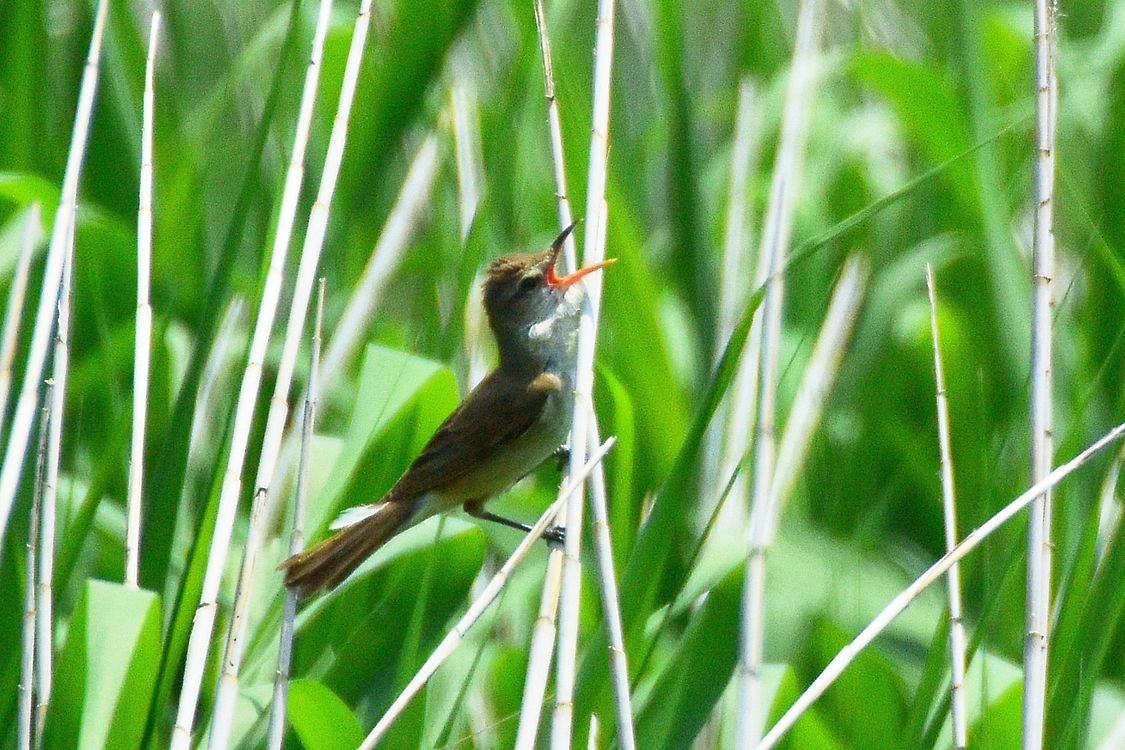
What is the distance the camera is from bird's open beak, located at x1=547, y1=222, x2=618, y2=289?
2066 millimetres

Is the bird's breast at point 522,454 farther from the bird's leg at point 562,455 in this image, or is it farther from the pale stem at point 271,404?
the pale stem at point 271,404

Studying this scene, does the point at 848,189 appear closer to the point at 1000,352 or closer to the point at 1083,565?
the point at 1000,352

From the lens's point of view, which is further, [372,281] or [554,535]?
[372,281]

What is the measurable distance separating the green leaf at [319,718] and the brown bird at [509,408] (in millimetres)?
641

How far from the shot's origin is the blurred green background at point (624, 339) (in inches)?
83.4

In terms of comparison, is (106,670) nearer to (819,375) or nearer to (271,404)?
(271,404)

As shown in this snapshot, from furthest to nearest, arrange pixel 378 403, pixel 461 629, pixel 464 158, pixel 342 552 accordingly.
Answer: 1. pixel 464 158
2. pixel 378 403
3. pixel 342 552
4. pixel 461 629

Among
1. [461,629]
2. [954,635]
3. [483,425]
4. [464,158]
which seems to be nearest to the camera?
[461,629]

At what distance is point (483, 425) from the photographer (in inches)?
108

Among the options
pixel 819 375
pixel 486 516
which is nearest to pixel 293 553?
pixel 486 516

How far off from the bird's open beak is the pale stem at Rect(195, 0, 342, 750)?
374 millimetres

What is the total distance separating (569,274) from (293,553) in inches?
29.4

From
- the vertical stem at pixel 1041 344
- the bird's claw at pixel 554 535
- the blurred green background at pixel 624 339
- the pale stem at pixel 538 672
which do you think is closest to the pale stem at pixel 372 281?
the blurred green background at pixel 624 339

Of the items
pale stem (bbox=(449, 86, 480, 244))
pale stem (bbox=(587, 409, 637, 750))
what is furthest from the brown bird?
pale stem (bbox=(587, 409, 637, 750))
